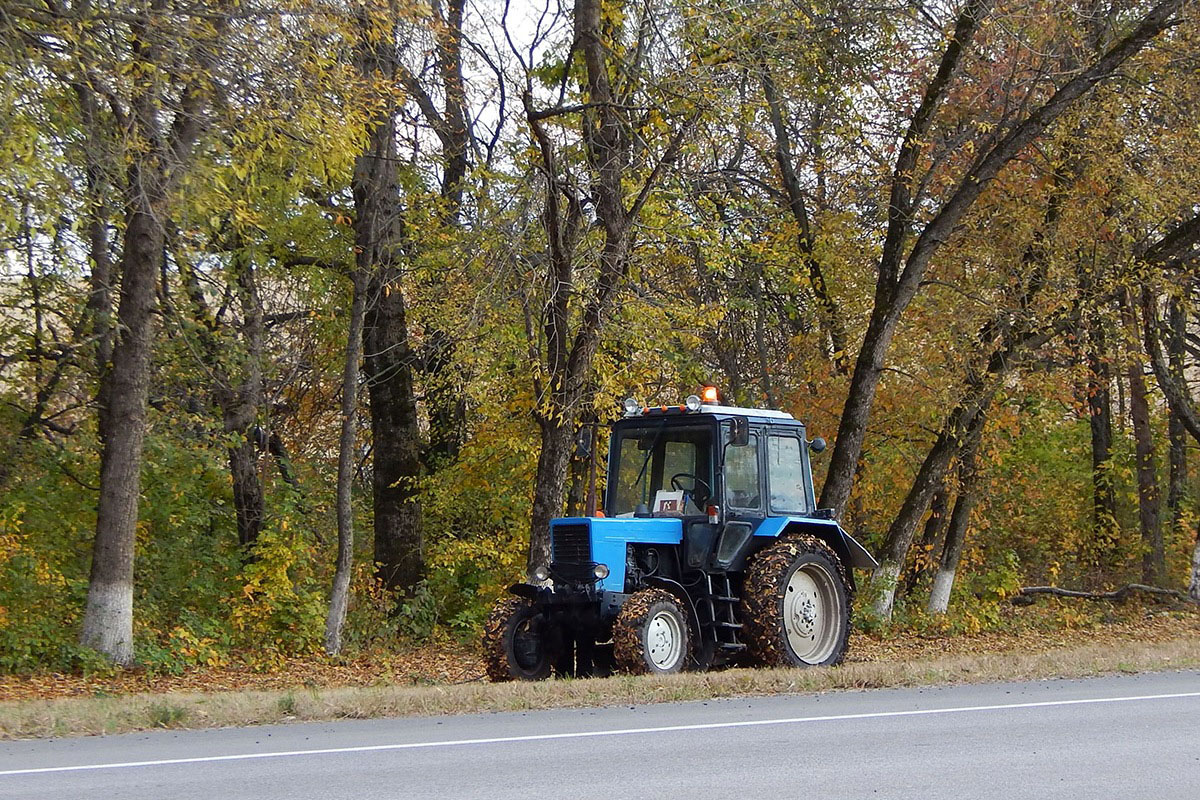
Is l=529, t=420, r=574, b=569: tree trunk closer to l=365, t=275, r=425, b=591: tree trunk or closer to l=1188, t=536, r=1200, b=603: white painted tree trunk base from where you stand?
l=365, t=275, r=425, b=591: tree trunk

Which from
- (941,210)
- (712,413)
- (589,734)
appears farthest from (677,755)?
(941,210)

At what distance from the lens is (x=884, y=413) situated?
76.6 ft

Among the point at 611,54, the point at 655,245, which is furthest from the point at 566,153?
the point at 655,245

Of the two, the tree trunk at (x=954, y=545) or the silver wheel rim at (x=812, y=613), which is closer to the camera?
the silver wheel rim at (x=812, y=613)

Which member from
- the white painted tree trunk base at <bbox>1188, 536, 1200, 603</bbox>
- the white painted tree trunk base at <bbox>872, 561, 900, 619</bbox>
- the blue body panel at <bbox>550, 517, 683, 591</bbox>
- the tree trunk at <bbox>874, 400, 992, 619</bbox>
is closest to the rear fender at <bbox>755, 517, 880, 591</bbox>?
the blue body panel at <bbox>550, 517, 683, 591</bbox>

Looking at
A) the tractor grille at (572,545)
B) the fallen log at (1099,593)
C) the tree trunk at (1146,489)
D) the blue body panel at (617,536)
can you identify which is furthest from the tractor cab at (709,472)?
the tree trunk at (1146,489)

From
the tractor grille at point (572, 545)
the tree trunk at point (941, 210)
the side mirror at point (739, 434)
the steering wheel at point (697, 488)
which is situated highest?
Answer: the tree trunk at point (941, 210)

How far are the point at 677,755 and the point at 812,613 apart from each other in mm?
6588

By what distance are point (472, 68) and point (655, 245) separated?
3.69 m

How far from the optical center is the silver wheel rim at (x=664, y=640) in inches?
476

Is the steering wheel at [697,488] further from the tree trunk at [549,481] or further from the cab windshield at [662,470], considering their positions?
the tree trunk at [549,481]

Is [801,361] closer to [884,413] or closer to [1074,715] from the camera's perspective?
[884,413]

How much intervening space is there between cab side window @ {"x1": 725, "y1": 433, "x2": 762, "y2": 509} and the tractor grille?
1566 millimetres

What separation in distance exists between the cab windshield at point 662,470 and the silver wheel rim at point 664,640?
1.37 m
